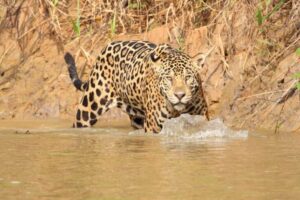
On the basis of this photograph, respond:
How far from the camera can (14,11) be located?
491 inches

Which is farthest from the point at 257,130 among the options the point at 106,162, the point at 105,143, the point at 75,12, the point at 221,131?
the point at 75,12

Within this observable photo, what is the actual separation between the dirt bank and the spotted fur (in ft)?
2.00

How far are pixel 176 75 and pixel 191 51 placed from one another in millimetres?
1943

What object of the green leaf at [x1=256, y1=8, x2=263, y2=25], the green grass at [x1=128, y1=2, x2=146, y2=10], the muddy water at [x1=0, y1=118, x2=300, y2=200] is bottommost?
the muddy water at [x1=0, y1=118, x2=300, y2=200]

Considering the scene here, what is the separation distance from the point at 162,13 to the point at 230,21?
1.22 m

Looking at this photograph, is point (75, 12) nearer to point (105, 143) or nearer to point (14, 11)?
point (14, 11)

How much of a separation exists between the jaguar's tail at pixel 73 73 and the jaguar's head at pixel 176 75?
135 centimetres

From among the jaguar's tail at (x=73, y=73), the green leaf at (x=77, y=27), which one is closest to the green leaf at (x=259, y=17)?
the jaguar's tail at (x=73, y=73)

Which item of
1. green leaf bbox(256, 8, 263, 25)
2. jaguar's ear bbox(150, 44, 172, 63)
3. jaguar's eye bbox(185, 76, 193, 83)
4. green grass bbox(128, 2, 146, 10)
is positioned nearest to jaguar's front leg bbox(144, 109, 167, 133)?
jaguar's eye bbox(185, 76, 193, 83)

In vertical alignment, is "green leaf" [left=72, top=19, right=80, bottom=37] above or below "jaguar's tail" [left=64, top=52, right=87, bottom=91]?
above

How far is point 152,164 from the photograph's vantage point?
6.72 m

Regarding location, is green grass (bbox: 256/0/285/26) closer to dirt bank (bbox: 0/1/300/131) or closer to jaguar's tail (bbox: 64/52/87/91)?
dirt bank (bbox: 0/1/300/131)

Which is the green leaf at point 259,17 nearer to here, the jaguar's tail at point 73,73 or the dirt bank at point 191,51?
the dirt bank at point 191,51

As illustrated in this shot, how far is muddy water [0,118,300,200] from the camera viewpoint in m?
5.54
